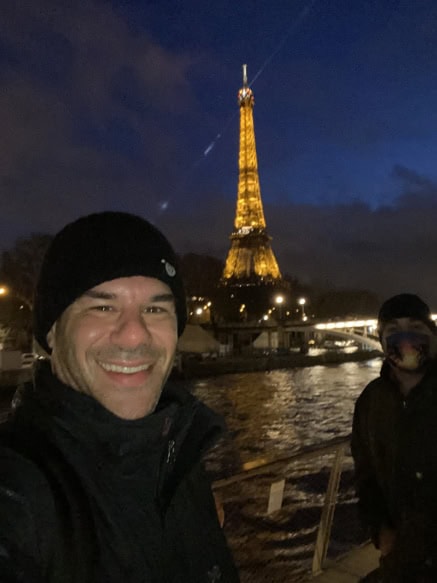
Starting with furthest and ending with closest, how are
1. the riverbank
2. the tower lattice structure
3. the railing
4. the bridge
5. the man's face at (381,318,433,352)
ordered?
the tower lattice structure < the bridge < the riverbank < the railing < the man's face at (381,318,433,352)

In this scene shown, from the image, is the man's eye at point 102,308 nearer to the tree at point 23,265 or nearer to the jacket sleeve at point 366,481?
the jacket sleeve at point 366,481

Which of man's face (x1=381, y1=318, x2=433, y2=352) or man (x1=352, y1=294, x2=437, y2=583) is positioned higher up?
man's face (x1=381, y1=318, x2=433, y2=352)

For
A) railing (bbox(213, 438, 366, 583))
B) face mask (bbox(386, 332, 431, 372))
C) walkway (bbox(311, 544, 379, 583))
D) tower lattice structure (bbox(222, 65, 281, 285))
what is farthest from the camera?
tower lattice structure (bbox(222, 65, 281, 285))

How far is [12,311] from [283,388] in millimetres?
25389

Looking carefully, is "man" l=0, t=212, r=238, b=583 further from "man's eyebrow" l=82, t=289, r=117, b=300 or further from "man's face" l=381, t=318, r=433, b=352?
"man's face" l=381, t=318, r=433, b=352

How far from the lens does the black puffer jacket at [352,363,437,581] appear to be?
2758mm

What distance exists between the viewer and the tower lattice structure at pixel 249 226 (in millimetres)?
81812

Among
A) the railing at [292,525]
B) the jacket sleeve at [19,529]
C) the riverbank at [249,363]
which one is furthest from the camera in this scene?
the riverbank at [249,363]

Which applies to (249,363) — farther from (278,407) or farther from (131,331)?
(131,331)

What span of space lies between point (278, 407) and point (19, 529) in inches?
1026

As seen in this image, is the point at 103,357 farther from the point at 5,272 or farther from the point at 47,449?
the point at 5,272

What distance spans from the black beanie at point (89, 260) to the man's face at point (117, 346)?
33 mm

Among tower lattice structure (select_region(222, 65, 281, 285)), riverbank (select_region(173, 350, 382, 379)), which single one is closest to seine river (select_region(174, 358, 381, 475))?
riverbank (select_region(173, 350, 382, 379))

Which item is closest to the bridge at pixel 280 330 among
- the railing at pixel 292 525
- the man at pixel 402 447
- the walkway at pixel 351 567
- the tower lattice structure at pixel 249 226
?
the tower lattice structure at pixel 249 226
